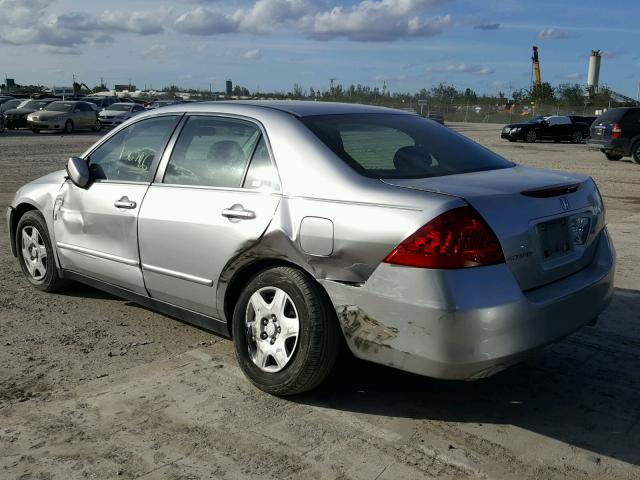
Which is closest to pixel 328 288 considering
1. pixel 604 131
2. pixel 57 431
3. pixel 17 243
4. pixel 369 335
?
pixel 369 335

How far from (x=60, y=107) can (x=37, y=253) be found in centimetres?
2869

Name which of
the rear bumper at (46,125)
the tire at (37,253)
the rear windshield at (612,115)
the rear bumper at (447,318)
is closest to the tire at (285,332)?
the rear bumper at (447,318)

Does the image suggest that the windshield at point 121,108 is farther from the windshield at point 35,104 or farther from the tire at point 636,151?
the tire at point 636,151

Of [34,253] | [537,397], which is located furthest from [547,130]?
[537,397]

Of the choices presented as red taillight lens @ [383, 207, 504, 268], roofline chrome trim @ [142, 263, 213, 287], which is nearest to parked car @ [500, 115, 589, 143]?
roofline chrome trim @ [142, 263, 213, 287]

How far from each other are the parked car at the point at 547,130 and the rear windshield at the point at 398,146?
2997 centimetres

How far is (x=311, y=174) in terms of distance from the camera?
3750 mm

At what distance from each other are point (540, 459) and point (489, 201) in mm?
1232

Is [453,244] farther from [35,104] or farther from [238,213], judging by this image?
[35,104]

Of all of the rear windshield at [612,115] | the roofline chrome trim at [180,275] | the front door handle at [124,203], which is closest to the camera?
the roofline chrome trim at [180,275]

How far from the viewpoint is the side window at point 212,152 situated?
418cm

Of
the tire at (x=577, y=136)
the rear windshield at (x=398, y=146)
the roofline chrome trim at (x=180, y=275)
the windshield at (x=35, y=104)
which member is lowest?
the tire at (x=577, y=136)

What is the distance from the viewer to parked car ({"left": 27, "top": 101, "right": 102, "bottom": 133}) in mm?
30953

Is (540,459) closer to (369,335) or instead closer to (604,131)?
(369,335)
